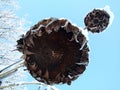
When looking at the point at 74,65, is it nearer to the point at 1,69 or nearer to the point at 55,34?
the point at 55,34

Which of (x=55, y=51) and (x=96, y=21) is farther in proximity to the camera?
(x=96, y=21)

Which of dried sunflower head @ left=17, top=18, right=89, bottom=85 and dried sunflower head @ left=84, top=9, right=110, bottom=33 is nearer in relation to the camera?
dried sunflower head @ left=17, top=18, right=89, bottom=85

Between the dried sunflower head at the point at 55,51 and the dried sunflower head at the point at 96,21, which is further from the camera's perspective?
the dried sunflower head at the point at 96,21
